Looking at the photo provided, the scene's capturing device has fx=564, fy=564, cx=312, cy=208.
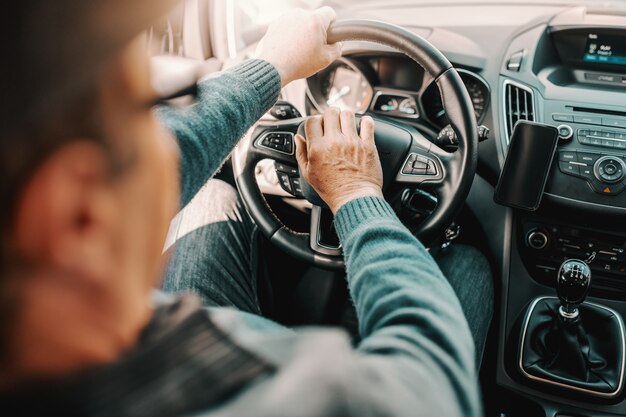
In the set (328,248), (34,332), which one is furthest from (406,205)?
(34,332)

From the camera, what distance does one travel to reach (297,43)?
109 centimetres

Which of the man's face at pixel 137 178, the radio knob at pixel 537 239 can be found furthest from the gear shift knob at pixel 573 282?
the man's face at pixel 137 178

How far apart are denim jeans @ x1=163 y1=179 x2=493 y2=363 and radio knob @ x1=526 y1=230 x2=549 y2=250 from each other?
0.41 ft

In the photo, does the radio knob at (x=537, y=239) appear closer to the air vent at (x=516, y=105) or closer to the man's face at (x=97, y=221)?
the air vent at (x=516, y=105)

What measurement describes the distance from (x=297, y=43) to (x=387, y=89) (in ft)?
1.68

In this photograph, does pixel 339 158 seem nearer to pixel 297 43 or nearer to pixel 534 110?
pixel 297 43

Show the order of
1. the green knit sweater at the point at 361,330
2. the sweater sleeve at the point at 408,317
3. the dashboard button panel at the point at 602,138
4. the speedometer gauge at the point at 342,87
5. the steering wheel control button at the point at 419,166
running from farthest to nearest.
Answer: the speedometer gauge at the point at 342,87 < the dashboard button panel at the point at 602,138 < the steering wheel control button at the point at 419,166 < the sweater sleeve at the point at 408,317 < the green knit sweater at the point at 361,330

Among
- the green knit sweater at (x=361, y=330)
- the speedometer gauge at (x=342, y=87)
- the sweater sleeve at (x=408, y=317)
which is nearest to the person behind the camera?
the green knit sweater at (x=361, y=330)

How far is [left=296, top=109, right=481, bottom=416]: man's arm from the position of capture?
1.79 feet

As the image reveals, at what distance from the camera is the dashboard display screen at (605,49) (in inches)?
57.4

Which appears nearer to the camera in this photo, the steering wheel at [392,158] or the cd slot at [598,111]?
the steering wheel at [392,158]

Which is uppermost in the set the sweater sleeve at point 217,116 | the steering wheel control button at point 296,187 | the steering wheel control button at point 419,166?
the sweater sleeve at point 217,116

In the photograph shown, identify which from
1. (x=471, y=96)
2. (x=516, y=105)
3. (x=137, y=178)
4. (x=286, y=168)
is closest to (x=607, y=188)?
(x=516, y=105)

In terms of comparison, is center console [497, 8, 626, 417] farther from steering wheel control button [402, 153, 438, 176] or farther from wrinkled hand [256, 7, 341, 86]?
wrinkled hand [256, 7, 341, 86]
